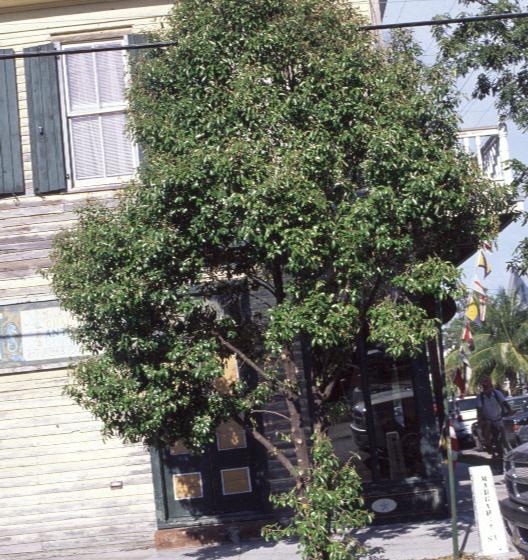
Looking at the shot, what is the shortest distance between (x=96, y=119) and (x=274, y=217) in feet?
17.8

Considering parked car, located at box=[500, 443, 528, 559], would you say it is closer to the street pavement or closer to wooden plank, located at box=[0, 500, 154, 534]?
the street pavement

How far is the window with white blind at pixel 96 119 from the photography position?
11.8 meters

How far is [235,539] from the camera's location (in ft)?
35.3

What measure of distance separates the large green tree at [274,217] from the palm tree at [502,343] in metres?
24.4

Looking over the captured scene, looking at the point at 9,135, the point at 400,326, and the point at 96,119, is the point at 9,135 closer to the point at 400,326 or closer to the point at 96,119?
the point at 96,119

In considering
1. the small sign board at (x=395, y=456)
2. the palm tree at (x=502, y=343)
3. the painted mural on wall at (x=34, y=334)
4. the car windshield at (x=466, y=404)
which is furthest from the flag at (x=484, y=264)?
the palm tree at (x=502, y=343)

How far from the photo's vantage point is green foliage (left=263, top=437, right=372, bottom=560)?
7.47m

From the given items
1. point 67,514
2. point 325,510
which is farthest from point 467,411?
point 325,510

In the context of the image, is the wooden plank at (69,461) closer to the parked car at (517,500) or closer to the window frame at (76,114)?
the window frame at (76,114)

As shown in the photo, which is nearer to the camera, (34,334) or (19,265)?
(34,334)

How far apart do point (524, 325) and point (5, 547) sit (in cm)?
2389

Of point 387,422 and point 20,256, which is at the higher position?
point 20,256

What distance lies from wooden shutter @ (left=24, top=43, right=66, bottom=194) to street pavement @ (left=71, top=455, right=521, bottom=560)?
15.8 ft

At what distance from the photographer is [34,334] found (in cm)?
1132
